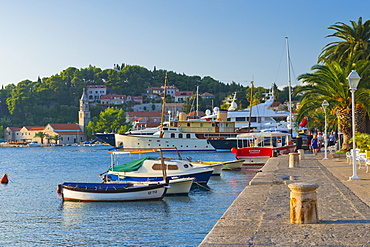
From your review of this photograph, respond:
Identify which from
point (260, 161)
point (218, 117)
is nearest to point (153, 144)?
point (218, 117)

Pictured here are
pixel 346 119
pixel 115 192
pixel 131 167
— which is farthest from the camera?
pixel 346 119

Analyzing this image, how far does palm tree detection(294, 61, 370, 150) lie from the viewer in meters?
25.5

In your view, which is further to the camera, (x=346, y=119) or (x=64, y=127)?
(x=64, y=127)

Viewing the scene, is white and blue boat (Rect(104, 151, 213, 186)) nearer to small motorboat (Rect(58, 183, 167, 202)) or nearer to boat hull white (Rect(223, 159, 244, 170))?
small motorboat (Rect(58, 183, 167, 202))

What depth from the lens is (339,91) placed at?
84.3 feet

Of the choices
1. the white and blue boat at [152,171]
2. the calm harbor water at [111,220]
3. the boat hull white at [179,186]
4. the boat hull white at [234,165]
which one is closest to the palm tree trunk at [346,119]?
the boat hull white at [234,165]

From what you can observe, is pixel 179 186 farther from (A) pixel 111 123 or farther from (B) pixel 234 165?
(A) pixel 111 123

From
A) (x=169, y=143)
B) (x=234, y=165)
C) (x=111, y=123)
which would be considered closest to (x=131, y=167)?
(x=234, y=165)

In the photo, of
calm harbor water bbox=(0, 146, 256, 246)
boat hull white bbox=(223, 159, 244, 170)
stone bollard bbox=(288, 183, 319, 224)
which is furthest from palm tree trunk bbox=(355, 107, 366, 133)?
stone bollard bbox=(288, 183, 319, 224)

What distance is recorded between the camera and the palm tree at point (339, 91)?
2553cm

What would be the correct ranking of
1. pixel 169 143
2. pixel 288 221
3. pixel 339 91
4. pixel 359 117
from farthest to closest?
pixel 169 143 → pixel 359 117 → pixel 339 91 → pixel 288 221

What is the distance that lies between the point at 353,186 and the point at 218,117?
55.2 m

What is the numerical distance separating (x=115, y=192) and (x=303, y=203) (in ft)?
36.3

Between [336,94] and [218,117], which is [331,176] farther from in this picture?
[218,117]
